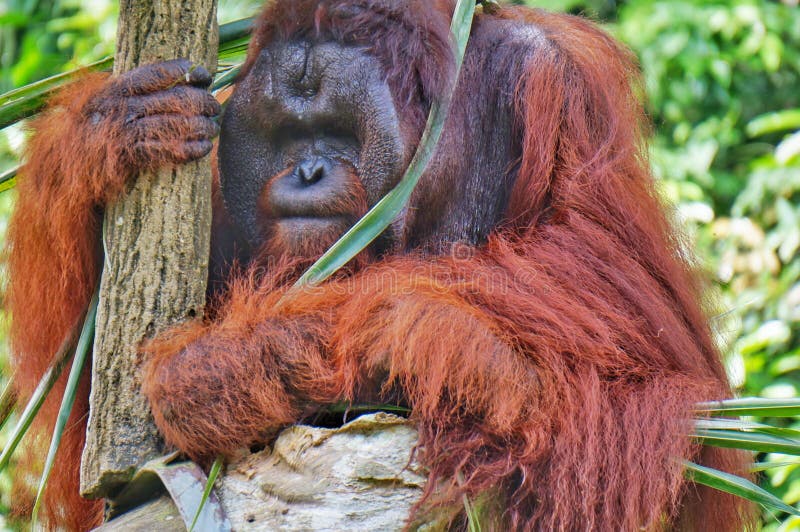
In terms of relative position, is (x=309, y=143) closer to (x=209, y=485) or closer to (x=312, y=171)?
(x=312, y=171)

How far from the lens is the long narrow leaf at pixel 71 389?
82.5 inches

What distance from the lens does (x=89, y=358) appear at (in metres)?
2.39

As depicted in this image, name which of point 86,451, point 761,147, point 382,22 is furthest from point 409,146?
point 761,147

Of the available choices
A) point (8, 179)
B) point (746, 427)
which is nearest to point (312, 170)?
point (8, 179)

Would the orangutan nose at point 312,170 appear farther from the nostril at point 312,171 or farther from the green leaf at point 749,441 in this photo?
the green leaf at point 749,441

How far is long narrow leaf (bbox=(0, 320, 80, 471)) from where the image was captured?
216cm

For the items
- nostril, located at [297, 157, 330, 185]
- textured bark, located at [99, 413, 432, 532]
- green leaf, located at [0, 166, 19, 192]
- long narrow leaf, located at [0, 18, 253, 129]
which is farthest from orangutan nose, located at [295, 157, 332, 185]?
green leaf, located at [0, 166, 19, 192]

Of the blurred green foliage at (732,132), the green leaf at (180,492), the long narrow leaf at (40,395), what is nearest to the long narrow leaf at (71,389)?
the long narrow leaf at (40,395)

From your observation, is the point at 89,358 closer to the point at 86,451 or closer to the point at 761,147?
the point at 86,451

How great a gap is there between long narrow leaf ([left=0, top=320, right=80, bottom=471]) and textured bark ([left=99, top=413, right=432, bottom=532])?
320 mm

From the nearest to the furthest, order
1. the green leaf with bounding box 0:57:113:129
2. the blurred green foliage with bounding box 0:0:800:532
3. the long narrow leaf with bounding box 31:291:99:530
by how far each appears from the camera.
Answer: the long narrow leaf with bounding box 31:291:99:530 → the green leaf with bounding box 0:57:113:129 → the blurred green foliage with bounding box 0:0:800:532

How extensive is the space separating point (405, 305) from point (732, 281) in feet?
9.17

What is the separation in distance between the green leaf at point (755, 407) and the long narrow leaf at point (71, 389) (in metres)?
1.35

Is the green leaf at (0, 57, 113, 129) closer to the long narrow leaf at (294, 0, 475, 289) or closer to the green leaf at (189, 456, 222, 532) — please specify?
the long narrow leaf at (294, 0, 475, 289)
